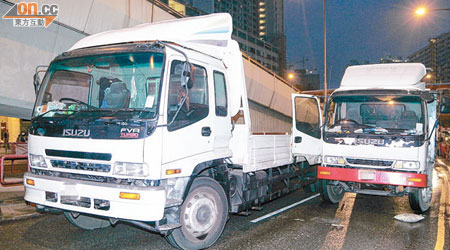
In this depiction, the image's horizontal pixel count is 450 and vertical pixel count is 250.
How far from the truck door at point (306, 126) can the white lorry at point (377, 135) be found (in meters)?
0.02

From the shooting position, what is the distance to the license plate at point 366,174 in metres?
6.92

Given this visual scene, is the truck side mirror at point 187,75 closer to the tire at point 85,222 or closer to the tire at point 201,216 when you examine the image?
the tire at point 201,216

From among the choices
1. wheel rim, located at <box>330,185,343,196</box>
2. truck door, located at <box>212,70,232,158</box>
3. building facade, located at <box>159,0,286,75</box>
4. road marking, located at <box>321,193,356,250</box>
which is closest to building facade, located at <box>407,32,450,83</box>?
building facade, located at <box>159,0,286,75</box>

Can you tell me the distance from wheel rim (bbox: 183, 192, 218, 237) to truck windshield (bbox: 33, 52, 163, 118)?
1.37 metres

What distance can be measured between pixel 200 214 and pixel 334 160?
351cm

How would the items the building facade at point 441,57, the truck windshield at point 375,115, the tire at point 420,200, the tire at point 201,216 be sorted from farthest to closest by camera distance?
the building facade at point 441,57
the truck windshield at point 375,115
the tire at point 420,200
the tire at point 201,216

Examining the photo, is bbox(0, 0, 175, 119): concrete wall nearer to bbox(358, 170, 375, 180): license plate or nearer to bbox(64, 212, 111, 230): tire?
bbox(64, 212, 111, 230): tire

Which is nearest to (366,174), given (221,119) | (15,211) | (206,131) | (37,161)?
(221,119)

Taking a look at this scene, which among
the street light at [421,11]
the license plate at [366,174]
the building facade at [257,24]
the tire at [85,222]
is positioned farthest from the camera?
the building facade at [257,24]

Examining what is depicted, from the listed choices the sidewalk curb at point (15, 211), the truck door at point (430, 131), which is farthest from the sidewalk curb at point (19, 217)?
the truck door at point (430, 131)

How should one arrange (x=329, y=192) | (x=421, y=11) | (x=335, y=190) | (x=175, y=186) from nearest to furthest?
1. (x=175, y=186)
2. (x=329, y=192)
3. (x=335, y=190)
4. (x=421, y=11)

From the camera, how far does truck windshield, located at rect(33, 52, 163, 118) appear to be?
4.62m

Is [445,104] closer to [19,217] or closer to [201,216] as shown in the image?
[201,216]

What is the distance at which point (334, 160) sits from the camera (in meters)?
7.43
